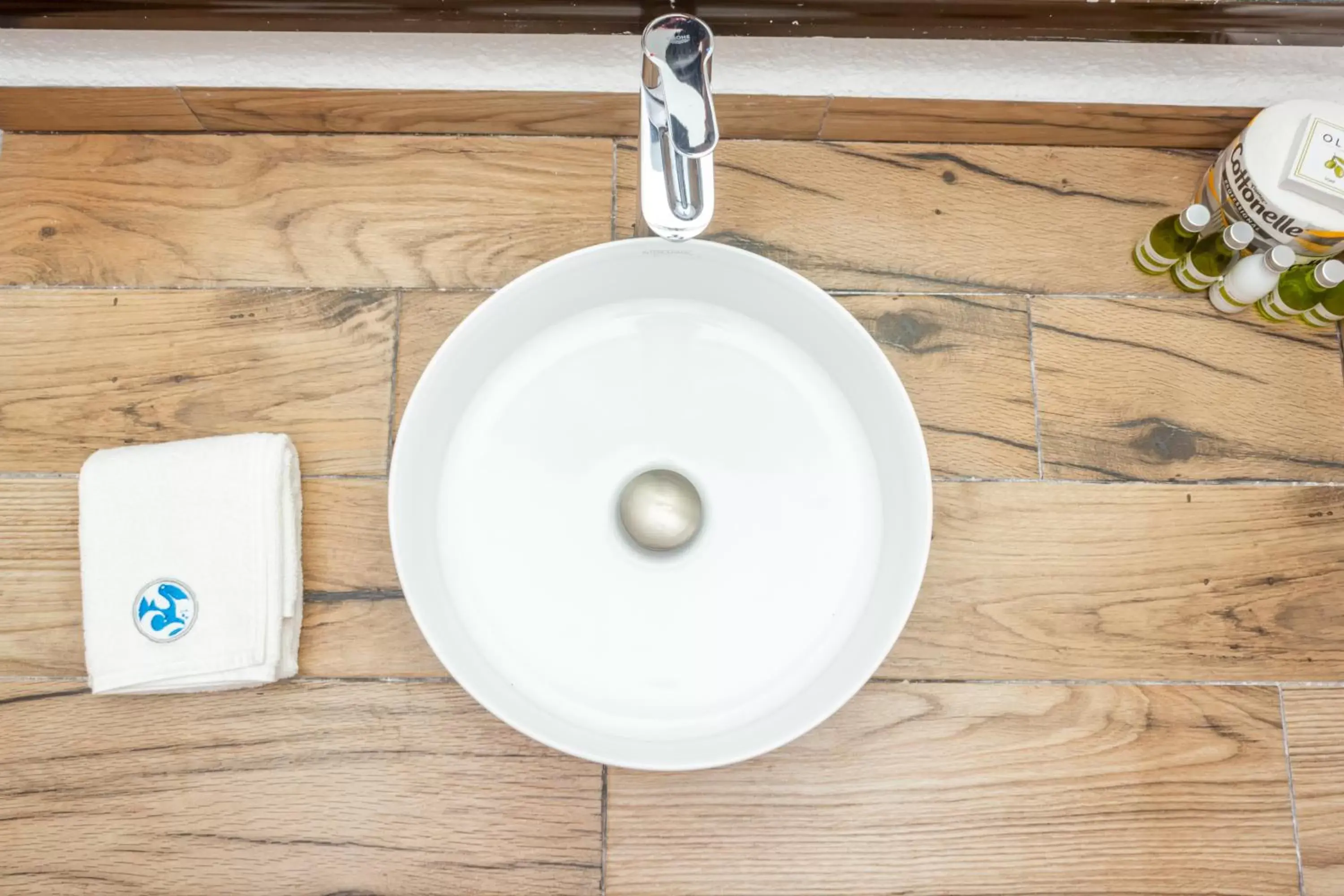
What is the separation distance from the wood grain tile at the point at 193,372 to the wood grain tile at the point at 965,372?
494mm

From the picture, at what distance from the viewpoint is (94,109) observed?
2.90ft

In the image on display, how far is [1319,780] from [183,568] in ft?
3.48

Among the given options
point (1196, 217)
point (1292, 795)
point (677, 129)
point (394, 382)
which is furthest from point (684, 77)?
point (1292, 795)

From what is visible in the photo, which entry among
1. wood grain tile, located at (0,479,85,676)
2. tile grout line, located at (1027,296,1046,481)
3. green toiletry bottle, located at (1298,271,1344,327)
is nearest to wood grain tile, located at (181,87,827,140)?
tile grout line, located at (1027,296,1046,481)

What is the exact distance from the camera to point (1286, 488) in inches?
35.3

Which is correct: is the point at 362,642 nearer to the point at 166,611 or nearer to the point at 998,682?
the point at 166,611

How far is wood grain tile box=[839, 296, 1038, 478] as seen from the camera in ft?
2.90

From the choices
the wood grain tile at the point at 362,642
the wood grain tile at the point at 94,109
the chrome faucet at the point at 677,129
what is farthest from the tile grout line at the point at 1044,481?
the chrome faucet at the point at 677,129

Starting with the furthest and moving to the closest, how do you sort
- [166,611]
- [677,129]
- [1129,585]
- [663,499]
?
[1129,585] → [166,611] → [663,499] → [677,129]

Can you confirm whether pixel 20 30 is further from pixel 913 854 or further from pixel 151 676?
pixel 913 854

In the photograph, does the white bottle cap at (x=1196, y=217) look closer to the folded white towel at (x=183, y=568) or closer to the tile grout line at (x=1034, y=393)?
the tile grout line at (x=1034, y=393)

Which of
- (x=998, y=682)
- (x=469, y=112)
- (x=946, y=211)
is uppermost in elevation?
(x=469, y=112)

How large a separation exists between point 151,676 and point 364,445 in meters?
0.26

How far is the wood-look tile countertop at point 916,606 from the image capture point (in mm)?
830
